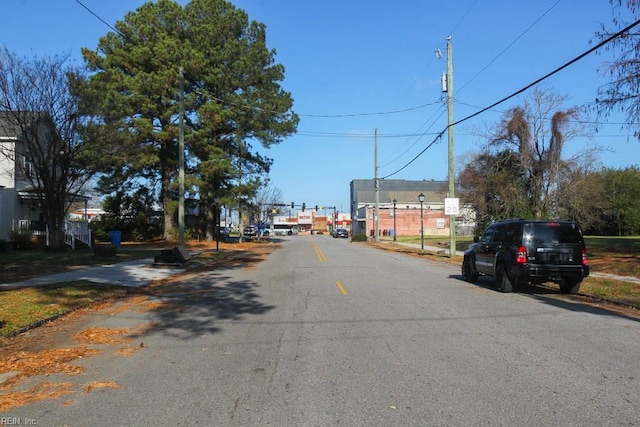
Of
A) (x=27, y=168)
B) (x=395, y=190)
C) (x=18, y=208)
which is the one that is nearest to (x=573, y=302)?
(x=27, y=168)

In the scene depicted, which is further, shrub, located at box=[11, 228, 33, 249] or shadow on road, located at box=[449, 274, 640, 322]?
shrub, located at box=[11, 228, 33, 249]

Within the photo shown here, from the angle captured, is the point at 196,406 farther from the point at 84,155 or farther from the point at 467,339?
the point at 84,155

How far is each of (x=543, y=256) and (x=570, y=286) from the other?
4.52ft

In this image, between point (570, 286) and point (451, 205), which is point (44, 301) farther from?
point (451, 205)

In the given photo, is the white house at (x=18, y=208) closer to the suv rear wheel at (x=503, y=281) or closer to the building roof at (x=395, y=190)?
the suv rear wheel at (x=503, y=281)

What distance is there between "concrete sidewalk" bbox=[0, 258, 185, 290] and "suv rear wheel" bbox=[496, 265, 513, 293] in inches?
390

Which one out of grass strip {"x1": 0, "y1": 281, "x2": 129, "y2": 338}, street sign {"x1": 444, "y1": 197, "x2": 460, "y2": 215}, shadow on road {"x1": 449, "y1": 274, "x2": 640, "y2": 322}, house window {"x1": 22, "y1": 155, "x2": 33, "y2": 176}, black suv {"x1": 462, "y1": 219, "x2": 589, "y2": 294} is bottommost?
shadow on road {"x1": 449, "y1": 274, "x2": 640, "y2": 322}

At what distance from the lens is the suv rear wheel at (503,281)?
13270 millimetres

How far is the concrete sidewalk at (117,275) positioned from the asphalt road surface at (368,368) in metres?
5.38

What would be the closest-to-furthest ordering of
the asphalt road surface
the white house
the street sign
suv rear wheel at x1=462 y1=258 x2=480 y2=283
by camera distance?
1. the asphalt road surface
2. suv rear wheel at x1=462 y1=258 x2=480 y2=283
3. the street sign
4. the white house

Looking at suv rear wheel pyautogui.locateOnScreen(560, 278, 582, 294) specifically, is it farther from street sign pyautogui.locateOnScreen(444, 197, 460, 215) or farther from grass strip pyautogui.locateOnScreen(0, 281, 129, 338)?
street sign pyautogui.locateOnScreen(444, 197, 460, 215)

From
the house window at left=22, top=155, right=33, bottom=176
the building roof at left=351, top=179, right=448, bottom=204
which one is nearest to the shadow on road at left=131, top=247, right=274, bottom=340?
the house window at left=22, top=155, right=33, bottom=176

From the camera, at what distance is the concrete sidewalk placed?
14.5 meters

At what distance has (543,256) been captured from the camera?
504 inches
